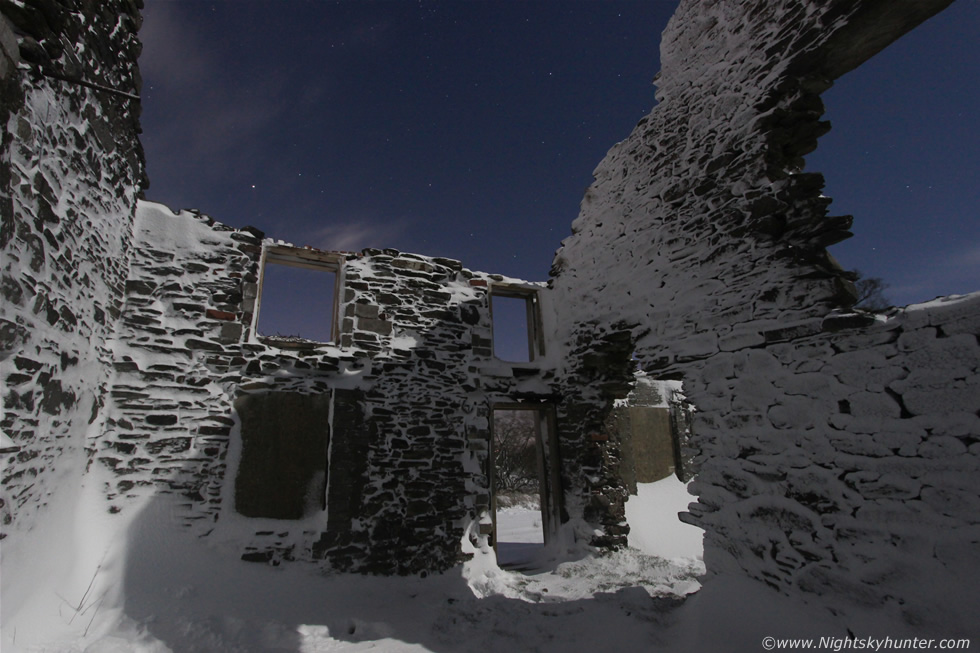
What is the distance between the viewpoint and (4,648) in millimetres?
2730

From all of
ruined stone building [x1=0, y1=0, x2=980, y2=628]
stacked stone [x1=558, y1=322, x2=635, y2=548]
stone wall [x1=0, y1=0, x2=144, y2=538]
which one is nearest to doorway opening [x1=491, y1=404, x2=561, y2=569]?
ruined stone building [x1=0, y1=0, x2=980, y2=628]

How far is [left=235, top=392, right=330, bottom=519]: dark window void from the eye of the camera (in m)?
5.09

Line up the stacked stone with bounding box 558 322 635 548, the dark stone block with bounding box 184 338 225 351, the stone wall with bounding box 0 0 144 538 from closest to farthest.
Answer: the stone wall with bounding box 0 0 144 538, the dark stone block with bounding box 184 338 225 351, the stacked stone with bounding box 558 322 635 548

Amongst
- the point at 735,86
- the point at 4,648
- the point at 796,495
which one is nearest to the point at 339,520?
the point at 4,648

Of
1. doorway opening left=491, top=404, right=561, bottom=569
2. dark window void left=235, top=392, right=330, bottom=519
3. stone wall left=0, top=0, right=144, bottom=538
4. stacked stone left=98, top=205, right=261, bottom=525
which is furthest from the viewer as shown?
doorway opening left=491, top=404, right=561, bottom=569

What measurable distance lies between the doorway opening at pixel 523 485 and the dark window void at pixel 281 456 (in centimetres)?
234

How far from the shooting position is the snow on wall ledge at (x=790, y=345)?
2.77m

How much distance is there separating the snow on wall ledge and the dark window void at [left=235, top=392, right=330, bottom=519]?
13.3 feet

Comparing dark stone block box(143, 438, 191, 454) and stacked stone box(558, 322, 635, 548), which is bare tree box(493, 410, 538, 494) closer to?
stacked stone box(558, 322, 635, 548)

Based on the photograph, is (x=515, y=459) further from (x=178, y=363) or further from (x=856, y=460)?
(x=856, y=460)

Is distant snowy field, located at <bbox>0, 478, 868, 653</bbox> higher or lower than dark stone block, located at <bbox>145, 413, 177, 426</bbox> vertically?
lower

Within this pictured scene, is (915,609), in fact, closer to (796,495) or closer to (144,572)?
(796,495)

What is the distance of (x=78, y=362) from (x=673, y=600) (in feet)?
19.8

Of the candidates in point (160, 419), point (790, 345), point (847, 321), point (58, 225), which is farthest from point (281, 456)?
point (847, 321)
